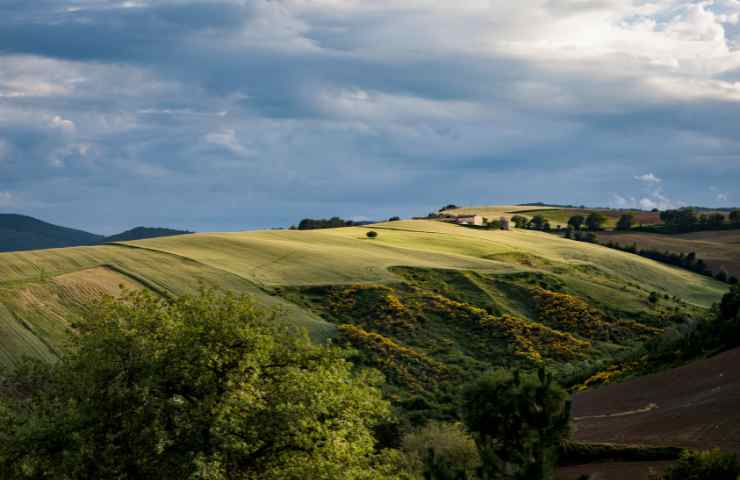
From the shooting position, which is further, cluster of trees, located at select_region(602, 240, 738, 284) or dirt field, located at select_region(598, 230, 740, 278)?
A: dirt field, located at select_region(598, 230, 740, 278)

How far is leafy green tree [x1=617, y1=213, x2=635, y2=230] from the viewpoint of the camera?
593ft

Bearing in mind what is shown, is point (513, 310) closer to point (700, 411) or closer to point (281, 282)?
point (281, 282)

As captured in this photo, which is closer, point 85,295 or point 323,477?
point 323,477

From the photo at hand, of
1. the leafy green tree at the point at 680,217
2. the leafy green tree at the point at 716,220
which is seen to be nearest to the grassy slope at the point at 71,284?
the leafy green tree at the point at 680,217

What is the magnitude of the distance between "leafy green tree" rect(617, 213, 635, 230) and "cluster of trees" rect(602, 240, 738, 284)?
28.5 meters

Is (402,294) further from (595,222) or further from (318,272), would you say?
(595,222)

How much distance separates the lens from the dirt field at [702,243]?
13912cm

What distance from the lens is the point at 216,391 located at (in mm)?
27344

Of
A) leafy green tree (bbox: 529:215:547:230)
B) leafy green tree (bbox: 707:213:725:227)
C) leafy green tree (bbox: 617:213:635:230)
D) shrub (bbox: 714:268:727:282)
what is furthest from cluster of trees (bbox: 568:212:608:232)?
shrub (bbox: 714:268:727:282)

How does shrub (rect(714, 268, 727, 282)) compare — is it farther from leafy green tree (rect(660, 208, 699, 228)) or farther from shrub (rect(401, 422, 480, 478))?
shrub (rect(401, 422, 480, 478))

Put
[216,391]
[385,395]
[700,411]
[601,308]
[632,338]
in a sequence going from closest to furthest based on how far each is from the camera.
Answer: [216,391] → [700,411] → [385,395] → [632,338] → [601,308]

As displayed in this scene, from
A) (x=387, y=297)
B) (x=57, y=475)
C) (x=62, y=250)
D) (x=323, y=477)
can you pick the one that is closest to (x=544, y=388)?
(x=323, y=477)

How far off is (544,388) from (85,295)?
62842 millimetres

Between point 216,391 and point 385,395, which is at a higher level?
point 216,391
